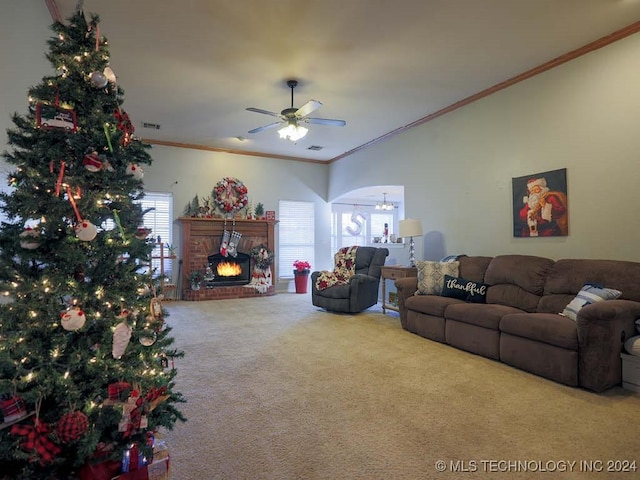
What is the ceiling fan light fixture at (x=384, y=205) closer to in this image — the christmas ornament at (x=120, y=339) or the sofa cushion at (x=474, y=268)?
the sofa cushion at (x=474, y=268)

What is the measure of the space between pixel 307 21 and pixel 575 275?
3374 millimetres

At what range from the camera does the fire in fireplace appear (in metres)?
7.11

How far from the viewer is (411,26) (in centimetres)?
317

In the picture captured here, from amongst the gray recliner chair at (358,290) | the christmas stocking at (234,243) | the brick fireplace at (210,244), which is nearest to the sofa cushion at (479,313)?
the gray recliner chair at (358,290)

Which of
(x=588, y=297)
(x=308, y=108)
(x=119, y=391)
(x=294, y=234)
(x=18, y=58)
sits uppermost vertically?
(x=308, y=108)

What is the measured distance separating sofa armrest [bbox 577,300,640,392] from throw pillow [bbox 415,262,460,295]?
172cm

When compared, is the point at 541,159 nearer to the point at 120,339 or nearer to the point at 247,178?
the point at 120,339

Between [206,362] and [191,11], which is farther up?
[191,11]

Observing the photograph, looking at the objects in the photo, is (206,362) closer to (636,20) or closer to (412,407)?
(412,407)

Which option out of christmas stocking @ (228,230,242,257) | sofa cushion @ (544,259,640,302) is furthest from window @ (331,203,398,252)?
sofa cushion @ (544,259,640,302)

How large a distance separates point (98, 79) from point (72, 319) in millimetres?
1080

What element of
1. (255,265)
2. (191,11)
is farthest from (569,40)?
(255,265)

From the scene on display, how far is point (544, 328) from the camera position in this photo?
2816mm

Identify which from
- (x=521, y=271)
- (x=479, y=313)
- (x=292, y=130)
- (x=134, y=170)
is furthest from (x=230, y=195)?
(x=134, y=170)
